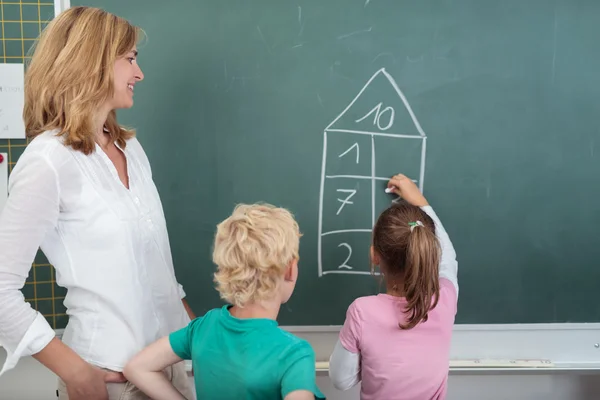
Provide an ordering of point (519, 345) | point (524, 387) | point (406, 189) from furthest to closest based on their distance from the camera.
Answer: point (524, 387) < point (519, 345) < point (406, 189)

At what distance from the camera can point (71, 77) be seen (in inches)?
53.2

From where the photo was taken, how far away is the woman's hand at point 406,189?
2.04 metres

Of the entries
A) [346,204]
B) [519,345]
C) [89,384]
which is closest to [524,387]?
[519,345]

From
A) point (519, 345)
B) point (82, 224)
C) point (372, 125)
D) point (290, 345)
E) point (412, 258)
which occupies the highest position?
point (372, 125)

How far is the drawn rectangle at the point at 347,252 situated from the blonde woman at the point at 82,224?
29.3 inches

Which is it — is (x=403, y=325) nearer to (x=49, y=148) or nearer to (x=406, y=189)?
(x=406, y=189)

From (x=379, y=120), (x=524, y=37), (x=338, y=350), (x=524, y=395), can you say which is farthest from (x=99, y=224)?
(x=524, y=395)

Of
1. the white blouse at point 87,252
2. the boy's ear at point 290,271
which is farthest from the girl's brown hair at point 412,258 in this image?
the white blouse at point 87,252

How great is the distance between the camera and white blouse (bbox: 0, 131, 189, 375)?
4.07ft

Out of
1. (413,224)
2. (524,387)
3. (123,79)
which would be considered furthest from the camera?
(524,387)

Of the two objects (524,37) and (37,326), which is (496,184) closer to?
(524,37)

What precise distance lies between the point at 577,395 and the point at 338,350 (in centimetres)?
129

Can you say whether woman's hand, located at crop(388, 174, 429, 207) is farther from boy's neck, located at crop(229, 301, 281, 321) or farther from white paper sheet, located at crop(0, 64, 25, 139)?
white paper sheet, located at crop(0, 64, 25, 139)

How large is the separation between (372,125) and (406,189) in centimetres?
24
